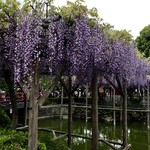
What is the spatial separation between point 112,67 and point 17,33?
274cm

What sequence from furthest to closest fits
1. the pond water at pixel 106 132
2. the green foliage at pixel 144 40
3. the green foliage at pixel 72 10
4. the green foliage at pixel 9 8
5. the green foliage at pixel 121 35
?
1. the green foliage at pixel 144 40
2. the pond water at pixel 106 132
3. the green foliage at pixel 121 35
4. the green foliage at pixel 9 8
5. the green foliage at pixel 72 10

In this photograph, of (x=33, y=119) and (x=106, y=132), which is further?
(x=106, y=132)

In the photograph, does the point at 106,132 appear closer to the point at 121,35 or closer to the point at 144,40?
the point at 121,35

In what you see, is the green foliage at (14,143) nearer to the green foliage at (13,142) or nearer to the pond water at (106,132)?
the green foliage at (13,142)

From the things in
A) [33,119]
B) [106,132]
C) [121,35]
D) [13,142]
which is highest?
[121,35]

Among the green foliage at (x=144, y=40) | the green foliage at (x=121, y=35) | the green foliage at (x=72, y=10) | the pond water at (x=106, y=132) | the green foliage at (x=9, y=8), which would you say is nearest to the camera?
the green foliage at (x=72, y=10)

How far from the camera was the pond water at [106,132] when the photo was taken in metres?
10.3

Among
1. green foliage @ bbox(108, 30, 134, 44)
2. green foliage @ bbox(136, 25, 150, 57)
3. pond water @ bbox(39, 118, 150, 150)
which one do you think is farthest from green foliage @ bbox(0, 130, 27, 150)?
green foliage @ bbox(136, 25, 150, 57)

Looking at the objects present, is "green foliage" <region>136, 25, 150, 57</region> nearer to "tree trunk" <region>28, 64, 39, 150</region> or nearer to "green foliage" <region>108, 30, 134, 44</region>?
"green foliage" <region>108, 30, 134, 44</region>

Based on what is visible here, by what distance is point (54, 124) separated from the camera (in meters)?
15.6

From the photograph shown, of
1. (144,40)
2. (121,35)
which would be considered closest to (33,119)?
(121,35)

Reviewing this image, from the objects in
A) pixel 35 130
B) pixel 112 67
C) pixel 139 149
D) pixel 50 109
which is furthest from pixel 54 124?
pixel 35 130

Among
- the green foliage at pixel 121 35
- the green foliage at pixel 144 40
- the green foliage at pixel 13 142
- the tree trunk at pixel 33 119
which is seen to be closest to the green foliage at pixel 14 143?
the green foliage at pixel 13 142

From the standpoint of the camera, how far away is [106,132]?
1345 centimetres
